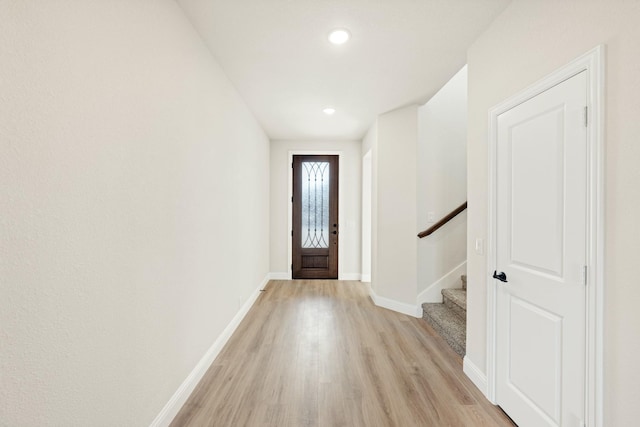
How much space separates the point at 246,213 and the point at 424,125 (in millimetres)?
2487

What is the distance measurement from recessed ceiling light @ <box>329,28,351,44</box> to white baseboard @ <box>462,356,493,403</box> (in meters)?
2.63

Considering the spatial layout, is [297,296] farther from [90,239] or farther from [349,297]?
[90,239]

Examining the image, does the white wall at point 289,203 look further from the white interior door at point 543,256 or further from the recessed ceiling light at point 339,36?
the white interior door at point 543,256

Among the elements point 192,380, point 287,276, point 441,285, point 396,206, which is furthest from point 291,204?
point 192,380

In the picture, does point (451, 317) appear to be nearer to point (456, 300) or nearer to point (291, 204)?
point (456, 300)

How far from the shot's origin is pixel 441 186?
139 inches

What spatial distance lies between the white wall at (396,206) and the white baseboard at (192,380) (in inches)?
76.7

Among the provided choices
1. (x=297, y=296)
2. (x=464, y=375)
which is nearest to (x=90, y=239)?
(x=464, y=375)

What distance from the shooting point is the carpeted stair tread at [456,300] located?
9.68 ft

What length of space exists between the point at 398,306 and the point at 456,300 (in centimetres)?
79

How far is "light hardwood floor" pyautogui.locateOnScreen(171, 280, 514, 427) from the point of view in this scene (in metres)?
1.76

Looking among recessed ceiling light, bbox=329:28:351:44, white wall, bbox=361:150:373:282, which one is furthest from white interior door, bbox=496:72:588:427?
white wall, bbox=361:150:373:282

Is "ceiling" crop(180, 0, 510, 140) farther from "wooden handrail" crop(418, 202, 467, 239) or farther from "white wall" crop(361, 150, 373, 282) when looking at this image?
"white wall" crop(361, 150, 373, 282)

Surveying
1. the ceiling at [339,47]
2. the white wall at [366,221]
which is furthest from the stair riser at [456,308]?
the ceiling at [339,47]
